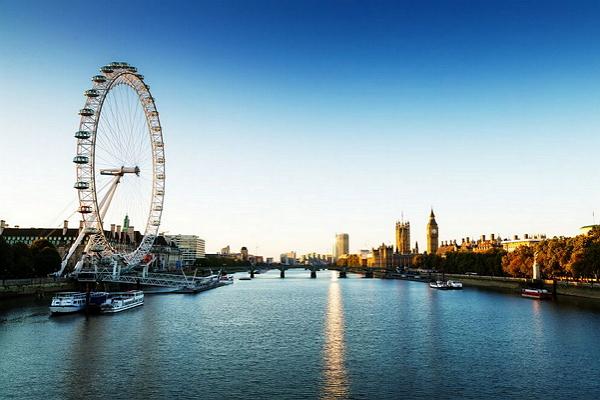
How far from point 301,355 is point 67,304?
A: 3629cm

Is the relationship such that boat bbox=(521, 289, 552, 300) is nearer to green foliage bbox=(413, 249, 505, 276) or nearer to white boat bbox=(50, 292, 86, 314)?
green foliage bbox=(413, 249, 505, 276)

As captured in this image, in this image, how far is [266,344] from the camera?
46.3 metres

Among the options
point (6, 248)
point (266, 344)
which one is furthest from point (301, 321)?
point (6, 248)

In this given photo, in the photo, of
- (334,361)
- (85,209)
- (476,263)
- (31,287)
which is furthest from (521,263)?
(31,287)

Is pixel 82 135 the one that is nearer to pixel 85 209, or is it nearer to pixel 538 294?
pixel 85 209

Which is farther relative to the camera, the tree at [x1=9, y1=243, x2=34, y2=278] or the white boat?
the tree at [x1=9, y1=243, x2=34, y2=278]

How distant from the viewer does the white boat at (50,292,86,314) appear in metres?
64.1

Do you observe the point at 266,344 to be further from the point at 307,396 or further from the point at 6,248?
the point at 6,248

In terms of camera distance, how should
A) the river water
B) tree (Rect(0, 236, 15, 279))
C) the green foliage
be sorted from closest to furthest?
the river water
tree (Rect(0, 236, 15, 279))
the green foliage

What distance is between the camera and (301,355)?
136 ft

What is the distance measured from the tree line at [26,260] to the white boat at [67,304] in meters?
15.0

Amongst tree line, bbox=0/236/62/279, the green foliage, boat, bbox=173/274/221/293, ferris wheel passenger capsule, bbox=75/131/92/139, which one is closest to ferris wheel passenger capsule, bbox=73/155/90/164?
ferris wheel passenger capsule, bbox=75/131/92/139

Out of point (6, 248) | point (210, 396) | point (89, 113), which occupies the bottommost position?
point (210, 396)

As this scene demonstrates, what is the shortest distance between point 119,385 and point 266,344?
16.3m
